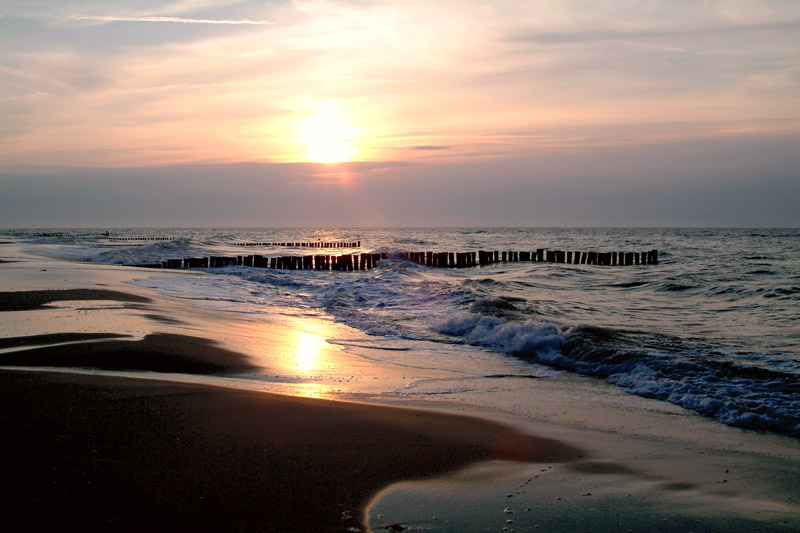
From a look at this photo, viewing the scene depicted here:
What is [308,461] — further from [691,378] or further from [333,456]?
[691,378]

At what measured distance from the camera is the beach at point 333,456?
9.48 feet

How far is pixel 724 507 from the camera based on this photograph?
3.22m

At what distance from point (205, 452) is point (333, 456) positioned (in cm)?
77

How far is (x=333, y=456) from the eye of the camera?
3721 millimetres

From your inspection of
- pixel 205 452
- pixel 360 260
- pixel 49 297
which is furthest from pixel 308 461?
pixel 360 260

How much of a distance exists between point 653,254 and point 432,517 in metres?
32.9

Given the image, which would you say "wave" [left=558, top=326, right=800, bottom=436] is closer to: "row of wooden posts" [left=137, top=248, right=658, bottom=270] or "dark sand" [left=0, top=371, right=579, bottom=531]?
"dark sand" [left=0, top=371, right=579, bottom=531]

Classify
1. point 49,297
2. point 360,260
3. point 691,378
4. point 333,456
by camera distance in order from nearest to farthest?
1. point 333,456
2. point 691,378
3. point 49,297
4. point 360,260

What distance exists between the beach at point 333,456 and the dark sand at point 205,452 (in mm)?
12

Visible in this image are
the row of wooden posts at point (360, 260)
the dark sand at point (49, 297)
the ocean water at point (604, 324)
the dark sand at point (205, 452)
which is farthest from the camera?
the row of wooden posts at point (360, 260)

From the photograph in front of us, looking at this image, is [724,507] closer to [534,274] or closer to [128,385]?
[128,385]

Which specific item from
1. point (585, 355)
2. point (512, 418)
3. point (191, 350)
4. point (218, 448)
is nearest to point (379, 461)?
point (218, 448)

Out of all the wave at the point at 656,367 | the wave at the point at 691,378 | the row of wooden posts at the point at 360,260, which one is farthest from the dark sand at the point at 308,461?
the row of wooden posts at the point at 360,260

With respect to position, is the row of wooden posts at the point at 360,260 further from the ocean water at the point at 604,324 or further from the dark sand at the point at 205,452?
the dark sand at the point at 205,452
